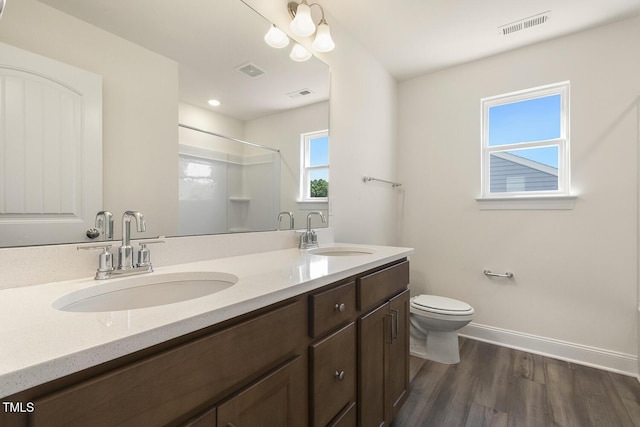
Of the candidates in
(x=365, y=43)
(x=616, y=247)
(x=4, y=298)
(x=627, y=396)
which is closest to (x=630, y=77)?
(x=616, y=247)

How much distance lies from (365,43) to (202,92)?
1.62 meters

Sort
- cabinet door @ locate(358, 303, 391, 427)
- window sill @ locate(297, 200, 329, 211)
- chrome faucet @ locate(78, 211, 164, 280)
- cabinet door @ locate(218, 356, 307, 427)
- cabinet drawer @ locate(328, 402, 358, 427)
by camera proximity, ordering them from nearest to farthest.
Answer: cabinet door @ locate(218, 356, 307, 427) → chrome faucet @ locate(78, 211, 164, 280) → cabinet drawer @ locate(328, 402, 358, 427) → cabinet door @ locate(358, 303, 391, 427) → window sill @ locate(297, 200, 329, 211)

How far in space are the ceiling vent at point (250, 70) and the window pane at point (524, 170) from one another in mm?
2102

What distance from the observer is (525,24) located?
210 centimetres

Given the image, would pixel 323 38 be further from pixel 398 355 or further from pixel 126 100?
pixel 398 355

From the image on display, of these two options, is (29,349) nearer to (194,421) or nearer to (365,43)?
(194,421)

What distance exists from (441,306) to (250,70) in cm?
200

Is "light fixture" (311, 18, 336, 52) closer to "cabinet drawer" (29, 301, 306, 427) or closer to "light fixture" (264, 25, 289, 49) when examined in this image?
"light fixture" (264, 25, 289, 49)

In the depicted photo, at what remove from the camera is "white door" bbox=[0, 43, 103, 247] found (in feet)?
2.68

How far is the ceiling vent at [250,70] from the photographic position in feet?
5.05

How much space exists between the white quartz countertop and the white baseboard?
221 centimetres

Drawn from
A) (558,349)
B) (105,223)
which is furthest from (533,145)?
(105,223)

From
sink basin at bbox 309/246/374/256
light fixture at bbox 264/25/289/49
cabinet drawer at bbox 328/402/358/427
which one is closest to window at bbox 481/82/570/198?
sink basin at bbox 309/246/374/256

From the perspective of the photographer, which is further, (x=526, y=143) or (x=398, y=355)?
(x=526, y=143)
